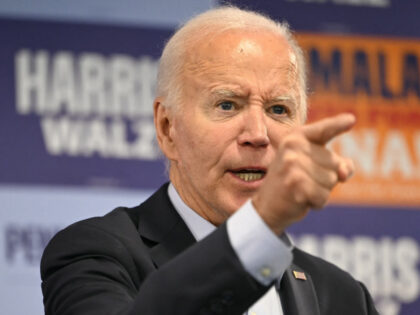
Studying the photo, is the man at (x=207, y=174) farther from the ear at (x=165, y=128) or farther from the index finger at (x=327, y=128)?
the index finger at (x=327, y=128)

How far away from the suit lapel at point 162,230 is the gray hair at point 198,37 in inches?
9.6

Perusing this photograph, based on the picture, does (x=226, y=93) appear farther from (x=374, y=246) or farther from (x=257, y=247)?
(x=374, y=246)

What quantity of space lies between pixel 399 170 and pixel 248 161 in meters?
2.22

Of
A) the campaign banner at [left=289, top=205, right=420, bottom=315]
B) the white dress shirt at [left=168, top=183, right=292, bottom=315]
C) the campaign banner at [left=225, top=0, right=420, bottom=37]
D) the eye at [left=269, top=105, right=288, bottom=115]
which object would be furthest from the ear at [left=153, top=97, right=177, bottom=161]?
the campaign banner at [left=225, top=0, right=420, bottom=37]

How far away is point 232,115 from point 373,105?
2.18 m

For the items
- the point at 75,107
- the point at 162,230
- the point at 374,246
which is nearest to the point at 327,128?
the point at 162,230

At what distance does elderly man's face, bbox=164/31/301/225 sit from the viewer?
7.02ft

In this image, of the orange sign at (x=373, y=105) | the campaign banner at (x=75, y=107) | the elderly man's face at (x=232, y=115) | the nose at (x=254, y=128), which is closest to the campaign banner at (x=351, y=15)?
the orange sign at (x=373, y=105)

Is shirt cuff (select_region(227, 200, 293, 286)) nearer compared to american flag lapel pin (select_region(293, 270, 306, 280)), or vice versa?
shirt cuff (select_region(227, 200, 293, 286))

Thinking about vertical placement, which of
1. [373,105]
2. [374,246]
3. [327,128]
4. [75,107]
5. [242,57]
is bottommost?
[374,246]

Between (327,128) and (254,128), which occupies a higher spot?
(327,128)

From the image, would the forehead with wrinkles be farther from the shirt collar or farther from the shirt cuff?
the shirt cuff

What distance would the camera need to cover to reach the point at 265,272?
1.55m

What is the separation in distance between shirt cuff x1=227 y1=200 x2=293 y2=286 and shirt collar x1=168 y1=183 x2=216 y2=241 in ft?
2.36
